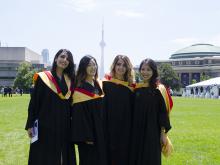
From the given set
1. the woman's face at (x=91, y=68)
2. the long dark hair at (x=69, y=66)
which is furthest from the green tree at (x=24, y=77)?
the woman's face at (x=91, y=68)

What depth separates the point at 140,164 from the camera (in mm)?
6504

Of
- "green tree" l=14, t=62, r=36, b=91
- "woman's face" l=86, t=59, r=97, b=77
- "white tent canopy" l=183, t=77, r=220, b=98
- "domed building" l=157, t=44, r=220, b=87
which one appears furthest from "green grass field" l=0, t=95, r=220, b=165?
"domed building" l=157, t=44, r=220, b=87

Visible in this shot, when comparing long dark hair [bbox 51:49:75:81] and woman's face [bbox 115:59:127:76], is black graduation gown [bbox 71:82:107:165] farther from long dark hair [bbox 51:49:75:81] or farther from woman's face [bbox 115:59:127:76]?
woman's face [bbox 115:59:127:76]

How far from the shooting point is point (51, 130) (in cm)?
611

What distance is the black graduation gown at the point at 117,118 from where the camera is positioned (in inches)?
A: 259

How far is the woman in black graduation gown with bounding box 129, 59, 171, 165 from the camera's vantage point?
644 cm

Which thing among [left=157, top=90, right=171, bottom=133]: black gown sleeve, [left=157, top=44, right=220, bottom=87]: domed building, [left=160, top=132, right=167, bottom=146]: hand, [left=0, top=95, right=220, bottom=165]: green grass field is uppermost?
[left=157, top=44, right=220, bottom=87]: domed building

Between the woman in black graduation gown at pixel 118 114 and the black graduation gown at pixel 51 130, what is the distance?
28.9 inches

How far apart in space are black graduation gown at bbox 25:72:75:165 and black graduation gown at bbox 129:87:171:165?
1108mm

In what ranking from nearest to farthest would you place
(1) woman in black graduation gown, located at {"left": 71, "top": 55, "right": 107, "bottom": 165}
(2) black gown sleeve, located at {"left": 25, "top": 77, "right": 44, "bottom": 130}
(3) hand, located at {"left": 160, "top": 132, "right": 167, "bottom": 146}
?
1. (1) woman in black graduation gown, located at {"left": 71, "top": 55, "right": 107, "bottom": 165}
2. (2) black gown sleeve, located at {"left": 25, "top": 77, "right": 44, "bottom": 130}
3. (3) hand, located at {"left": 160, "top": 132, "right": 167, "bottom": 146}

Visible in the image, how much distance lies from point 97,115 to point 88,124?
0.21 meters

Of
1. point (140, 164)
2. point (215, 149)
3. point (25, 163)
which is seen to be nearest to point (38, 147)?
point (140, 164)

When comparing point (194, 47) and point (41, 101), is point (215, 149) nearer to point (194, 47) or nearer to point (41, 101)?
point (41, 101)

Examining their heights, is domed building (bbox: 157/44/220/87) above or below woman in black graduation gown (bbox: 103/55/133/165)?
above
